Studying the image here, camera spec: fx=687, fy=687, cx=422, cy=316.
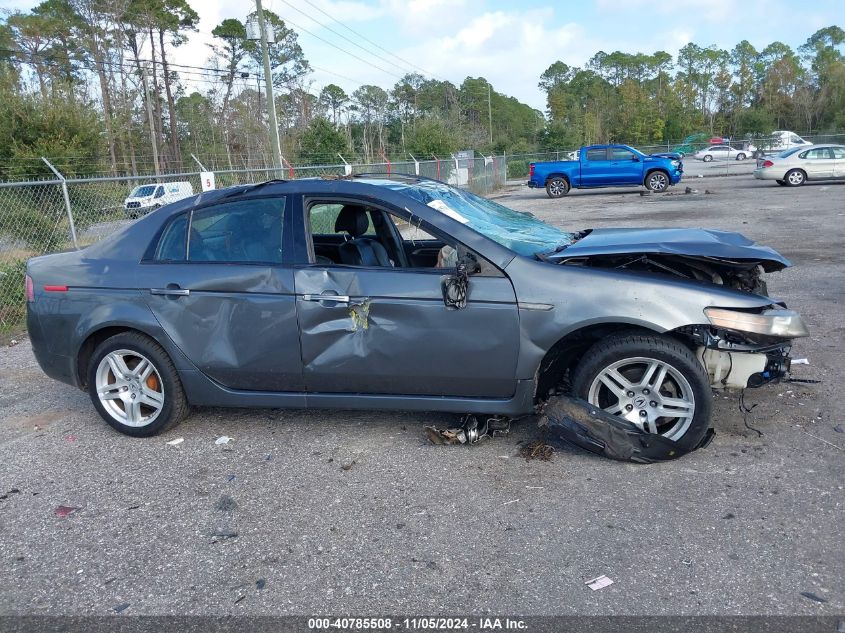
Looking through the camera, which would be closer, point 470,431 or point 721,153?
point 470,431

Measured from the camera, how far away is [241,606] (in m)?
2.88

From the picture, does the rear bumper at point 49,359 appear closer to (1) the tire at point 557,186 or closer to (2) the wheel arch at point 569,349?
(2) the wheel arch at point 569,349

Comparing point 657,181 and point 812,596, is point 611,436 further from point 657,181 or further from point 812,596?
point 657,181

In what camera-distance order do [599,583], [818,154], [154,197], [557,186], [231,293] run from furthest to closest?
[557,186] → [818,154] → [154,197] → [231,293] → [599,583]

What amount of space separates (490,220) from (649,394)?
5.26ft

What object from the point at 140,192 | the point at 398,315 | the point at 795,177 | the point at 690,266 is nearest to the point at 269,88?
the point at 140,192

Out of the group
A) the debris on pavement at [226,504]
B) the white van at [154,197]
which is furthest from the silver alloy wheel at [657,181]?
the debris on pavement at [226,504]

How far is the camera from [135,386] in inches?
183

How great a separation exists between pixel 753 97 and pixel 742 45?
11569 millimetres

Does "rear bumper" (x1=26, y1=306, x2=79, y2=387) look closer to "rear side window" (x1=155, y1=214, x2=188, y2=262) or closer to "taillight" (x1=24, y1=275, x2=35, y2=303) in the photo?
"taillight" (x1=24, y1=275, x2=35, y2=303)

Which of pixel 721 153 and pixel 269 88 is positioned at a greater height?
pixel 269 88

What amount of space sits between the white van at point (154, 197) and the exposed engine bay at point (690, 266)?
8.54 m

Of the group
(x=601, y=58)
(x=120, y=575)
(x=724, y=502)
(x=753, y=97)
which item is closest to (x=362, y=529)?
(x=120, y=575)

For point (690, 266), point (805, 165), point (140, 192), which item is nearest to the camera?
point (690, 266)
